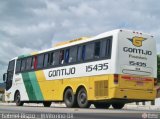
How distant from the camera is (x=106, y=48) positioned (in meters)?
21.3

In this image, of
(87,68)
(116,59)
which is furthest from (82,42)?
(116,59)

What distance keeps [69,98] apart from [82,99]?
1.56m

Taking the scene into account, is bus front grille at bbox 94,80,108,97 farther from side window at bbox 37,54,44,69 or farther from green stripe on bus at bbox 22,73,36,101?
green stripe on bus at bbox 22,73,36,101

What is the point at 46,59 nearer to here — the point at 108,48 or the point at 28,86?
the point at 28,86

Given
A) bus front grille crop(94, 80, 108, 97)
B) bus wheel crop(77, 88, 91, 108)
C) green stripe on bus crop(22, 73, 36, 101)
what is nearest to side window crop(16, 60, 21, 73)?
green stripe on bus crop(22, 73, 36, 101)

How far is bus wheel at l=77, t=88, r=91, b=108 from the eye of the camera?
2230 centimetres

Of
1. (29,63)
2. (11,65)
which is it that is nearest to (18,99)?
(11,65)

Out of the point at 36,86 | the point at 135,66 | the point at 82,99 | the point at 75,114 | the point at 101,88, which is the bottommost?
the point at 75,114

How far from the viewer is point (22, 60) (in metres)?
30.3

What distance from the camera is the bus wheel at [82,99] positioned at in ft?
73.2

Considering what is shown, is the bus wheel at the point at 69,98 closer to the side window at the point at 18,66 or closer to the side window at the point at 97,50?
the side window at the point at 97,50

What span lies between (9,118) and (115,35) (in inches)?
387

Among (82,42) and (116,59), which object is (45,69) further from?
(116,59)

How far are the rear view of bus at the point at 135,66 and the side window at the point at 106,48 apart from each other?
446 mm
